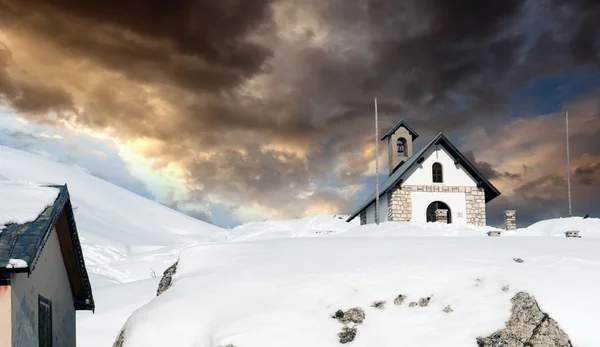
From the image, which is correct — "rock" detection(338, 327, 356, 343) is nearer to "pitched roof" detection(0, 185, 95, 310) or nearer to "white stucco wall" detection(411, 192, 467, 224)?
"pitched roof" detection(0, 185, 95, 310)

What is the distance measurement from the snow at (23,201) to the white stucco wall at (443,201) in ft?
77.7

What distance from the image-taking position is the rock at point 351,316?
9.22m

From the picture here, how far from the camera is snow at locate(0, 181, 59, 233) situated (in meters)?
8.38

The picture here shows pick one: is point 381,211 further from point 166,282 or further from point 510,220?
point 166,282

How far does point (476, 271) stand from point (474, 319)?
133cm

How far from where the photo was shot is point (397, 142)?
3553 cm

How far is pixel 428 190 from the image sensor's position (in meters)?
31.6

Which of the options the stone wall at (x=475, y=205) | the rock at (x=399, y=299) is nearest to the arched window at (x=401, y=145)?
the stone wall at (x=475, y=205)

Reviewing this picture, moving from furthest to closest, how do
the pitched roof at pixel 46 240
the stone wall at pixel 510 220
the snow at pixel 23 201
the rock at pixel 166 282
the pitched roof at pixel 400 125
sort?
the pitched roof at pixel 400 125
the stone wall at pixel 510 220
the rock at pixel 166 282
the snow at pixel 23 201
the pitched roof at pixel 46 240

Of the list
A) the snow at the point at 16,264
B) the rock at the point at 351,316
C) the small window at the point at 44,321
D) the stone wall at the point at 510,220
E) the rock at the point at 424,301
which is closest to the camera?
the snow at the point at 16,264

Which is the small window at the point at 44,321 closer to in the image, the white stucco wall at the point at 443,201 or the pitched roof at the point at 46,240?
the pitched roof at the point at 46,240

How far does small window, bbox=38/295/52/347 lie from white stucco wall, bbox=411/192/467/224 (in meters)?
23.3

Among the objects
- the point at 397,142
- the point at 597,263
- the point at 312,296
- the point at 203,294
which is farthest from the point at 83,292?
the point at 397,142

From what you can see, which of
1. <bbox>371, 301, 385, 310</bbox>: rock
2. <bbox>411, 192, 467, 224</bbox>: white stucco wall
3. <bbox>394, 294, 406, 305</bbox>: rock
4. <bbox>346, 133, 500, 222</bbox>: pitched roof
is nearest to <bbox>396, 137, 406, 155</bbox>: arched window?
<bbox>346, 133, 500, 222</bbox>: pitched roof
